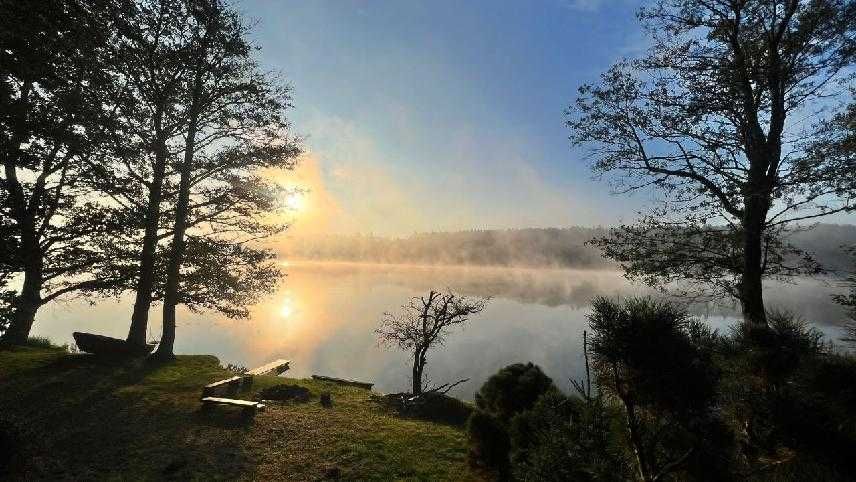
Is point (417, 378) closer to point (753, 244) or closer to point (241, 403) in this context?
point (241, 403)

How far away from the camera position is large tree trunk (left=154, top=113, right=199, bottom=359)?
16344 mm

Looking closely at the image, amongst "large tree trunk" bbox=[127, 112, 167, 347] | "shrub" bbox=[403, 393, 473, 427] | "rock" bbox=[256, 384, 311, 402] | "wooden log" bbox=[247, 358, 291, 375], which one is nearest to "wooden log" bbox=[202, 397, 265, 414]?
"rock" bbox=[256, 384, 311, 402]

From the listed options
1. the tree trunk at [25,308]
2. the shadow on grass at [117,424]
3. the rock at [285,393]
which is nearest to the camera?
the shadow on grass at [117,424]

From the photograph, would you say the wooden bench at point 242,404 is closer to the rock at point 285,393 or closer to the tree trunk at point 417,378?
the rock at point 285,393

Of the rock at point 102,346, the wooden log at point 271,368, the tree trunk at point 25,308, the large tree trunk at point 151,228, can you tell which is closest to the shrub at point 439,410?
the wooden log at point 271,368

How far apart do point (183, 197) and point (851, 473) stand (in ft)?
66.1

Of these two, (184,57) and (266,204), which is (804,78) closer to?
(266,204)

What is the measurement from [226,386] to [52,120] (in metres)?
11.4

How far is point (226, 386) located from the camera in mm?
13992

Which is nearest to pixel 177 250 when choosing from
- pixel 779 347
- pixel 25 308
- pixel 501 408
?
pixel 25 308

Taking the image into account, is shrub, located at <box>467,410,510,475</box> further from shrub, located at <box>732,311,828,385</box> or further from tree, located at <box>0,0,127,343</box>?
tree, located at <box>0,0,127,343</box>

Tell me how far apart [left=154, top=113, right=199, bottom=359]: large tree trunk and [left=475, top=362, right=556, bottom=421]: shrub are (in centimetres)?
1382

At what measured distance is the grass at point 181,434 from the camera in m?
8.92

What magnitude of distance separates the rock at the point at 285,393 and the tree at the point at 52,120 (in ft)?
27.6
